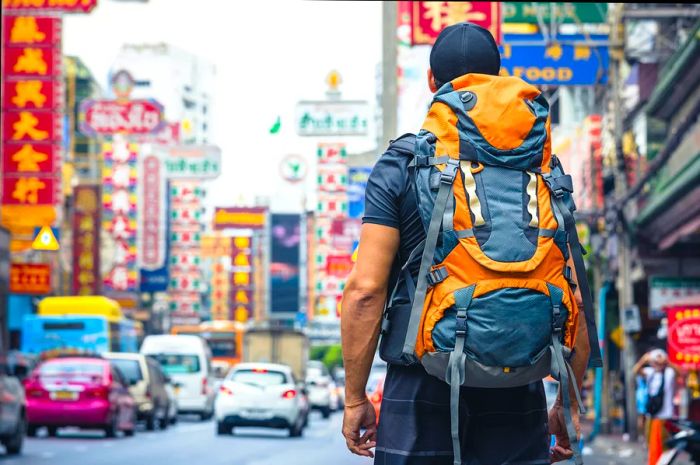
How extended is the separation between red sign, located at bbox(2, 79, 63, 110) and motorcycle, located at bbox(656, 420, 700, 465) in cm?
1492

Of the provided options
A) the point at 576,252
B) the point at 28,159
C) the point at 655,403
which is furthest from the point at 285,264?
the point at 576,252

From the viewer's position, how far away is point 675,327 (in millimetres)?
21891

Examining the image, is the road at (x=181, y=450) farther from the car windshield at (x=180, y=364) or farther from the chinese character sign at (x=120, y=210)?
the chinese character sign at (x=120, y=210)

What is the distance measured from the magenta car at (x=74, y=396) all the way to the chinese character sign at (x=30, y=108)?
289 centimetres

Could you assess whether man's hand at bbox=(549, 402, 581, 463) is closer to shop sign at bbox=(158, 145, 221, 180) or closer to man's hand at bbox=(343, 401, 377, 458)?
man's hand at bbox=(343, 401, 377, 458)

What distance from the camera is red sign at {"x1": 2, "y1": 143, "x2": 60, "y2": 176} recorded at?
2503cm

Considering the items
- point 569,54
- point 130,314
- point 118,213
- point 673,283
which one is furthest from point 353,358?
point 130,314

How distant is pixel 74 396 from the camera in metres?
25.4

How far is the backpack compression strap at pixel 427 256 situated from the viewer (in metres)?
3.93

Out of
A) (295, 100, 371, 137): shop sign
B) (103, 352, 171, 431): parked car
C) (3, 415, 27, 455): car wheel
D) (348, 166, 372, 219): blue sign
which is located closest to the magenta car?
(103, 352, 171, 431): parked car

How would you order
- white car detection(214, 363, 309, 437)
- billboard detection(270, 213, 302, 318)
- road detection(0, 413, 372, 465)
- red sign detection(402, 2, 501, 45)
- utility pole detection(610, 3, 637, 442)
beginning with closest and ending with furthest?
1. road detection(0, 413, 372, 465)
2. red sign detection(402, 2, 501, 45)
3. utility pole detection(610, 3, 637, 442)
4. white car detection(214, 363, 309, 437)
5. billboard detection(270, 213, 302, 318)

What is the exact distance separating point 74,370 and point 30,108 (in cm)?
Result: 435

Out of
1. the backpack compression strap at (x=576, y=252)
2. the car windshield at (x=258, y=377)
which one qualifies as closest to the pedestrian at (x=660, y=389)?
the car windshield at (x=258, y=377)

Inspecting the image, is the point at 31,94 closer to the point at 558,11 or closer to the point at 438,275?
the point at 558,11
